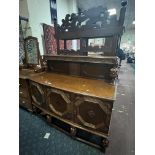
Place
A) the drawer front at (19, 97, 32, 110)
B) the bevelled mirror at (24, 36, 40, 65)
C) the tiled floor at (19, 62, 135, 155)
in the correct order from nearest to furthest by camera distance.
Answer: the tiled floor at (19, 62, 135, 155), the drawer front at (19, 97, 32, 110), the bevelled mirror at (24, 36, 40, 65)

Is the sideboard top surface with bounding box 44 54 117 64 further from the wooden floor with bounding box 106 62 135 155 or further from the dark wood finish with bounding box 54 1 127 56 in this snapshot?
the wooden floor with bounding box 106 62 135 155

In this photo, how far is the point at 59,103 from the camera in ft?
5.08

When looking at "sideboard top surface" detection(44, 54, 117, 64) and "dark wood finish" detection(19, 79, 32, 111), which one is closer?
"sideboard top surface" detection(44, 54, 117, 64)

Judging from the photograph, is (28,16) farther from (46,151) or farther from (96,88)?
(46,151)

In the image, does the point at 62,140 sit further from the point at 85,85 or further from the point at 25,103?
the point at 25,103

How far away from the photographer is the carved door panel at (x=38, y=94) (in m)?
1.71

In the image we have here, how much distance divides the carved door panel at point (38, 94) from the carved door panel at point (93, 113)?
65 cm

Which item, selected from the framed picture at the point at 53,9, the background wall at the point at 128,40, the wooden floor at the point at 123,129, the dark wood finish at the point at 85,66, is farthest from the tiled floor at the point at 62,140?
the background wall at the point at 128,40

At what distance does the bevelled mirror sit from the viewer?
2.25 metres

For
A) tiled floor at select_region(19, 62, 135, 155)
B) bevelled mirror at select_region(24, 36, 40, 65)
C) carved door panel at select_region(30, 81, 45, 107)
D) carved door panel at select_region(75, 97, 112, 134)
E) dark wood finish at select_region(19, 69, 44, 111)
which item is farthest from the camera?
bevelled mirror at select_region(24, 36, 40, 65)

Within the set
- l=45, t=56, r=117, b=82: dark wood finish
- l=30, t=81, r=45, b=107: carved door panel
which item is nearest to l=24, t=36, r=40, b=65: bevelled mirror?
l=45, t=56, r=117, b=82: dark wood finish

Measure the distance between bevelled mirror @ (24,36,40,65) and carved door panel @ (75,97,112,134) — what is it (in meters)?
1.48
